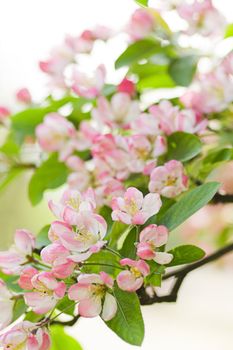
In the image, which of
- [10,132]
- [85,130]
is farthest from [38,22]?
[85,130]

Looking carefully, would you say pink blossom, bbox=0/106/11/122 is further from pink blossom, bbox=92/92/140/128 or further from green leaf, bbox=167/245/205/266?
green leaf, bbox=167/245/205/266

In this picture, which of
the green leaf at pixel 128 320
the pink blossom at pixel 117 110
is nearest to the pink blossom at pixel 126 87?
the pink blossom at pixel 117 110

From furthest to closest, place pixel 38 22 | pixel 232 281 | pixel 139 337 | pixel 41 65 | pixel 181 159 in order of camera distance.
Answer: pixel 232 281, pixel 38 22, pixel 41 65, pixel 181 159, pixel 139 337

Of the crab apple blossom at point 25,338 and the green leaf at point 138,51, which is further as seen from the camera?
the green leaf at point 138,51

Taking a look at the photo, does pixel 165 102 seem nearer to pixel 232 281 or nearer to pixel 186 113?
pixel 186 113

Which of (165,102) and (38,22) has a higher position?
(165,102)

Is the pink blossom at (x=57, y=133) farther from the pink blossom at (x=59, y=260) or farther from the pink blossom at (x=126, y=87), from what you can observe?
the pink blossom at (x=59, y=260)

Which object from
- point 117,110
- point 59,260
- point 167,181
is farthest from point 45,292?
point 117,110
